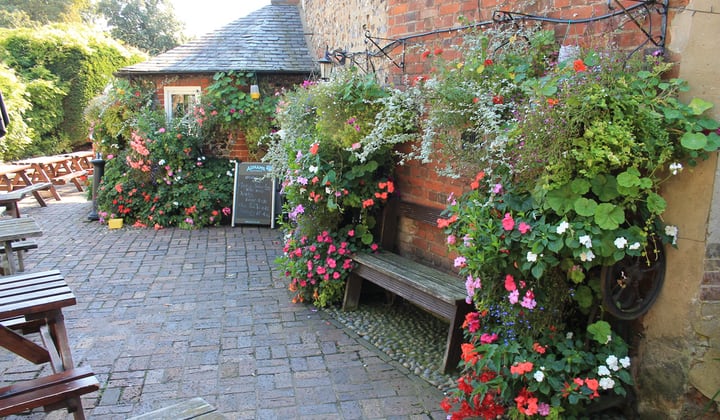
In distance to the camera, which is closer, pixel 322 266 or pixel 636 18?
pixel 636 18

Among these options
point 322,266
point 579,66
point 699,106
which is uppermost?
point 579,66

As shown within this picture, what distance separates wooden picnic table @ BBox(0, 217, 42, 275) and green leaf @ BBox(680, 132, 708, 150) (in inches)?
207

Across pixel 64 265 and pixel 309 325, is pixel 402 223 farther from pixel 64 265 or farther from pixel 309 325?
pixel 64 265

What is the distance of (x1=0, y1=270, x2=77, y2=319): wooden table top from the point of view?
2.93 metres

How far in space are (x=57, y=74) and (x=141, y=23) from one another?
17.9 meters

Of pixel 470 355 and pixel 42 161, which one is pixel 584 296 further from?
pixel 42 161

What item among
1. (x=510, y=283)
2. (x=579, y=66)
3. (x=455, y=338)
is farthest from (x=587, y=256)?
(x=455, y=338)

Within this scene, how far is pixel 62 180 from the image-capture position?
12.0m

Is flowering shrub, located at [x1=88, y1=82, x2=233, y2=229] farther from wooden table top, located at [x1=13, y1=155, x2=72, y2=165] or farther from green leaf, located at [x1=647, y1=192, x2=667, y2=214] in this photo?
green leaf, located at [x1=647, y1=192, x2=667, y2=214]

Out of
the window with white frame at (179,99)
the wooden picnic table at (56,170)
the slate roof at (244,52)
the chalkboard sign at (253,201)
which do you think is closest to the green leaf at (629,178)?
the chalkboard sign at (253,201)

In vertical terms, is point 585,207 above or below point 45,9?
below

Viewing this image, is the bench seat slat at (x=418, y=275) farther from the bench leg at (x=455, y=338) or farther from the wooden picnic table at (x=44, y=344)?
the wooden picnic table at (x=44, y=344)

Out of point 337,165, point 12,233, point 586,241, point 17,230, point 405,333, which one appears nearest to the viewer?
point 586,241

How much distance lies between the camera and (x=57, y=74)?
14.5 metres
